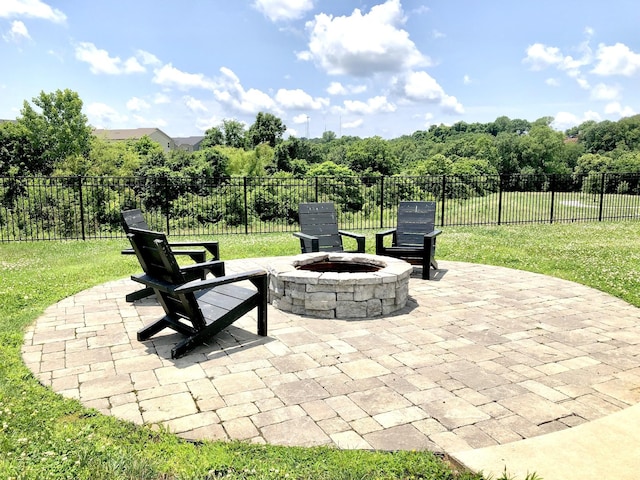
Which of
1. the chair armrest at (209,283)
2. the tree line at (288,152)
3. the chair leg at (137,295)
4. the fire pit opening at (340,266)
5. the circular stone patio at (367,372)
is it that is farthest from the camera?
the tree line at (288,152)

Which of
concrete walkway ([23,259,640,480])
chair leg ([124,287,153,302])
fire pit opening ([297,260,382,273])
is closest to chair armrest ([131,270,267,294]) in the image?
concrete walkway ([23,259,640,480])

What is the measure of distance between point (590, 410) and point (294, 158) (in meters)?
47.0

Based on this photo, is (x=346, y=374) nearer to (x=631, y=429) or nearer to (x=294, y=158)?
(x=631, y=429)

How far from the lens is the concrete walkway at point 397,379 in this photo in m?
2.55

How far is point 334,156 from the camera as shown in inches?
2420

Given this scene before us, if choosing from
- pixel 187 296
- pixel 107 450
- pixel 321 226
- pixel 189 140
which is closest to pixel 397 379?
pixel 187 296

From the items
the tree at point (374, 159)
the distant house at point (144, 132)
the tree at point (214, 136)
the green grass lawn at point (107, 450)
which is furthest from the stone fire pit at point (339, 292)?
the distant house at point (144, 132)

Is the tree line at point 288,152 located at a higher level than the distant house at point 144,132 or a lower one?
Answer: lower

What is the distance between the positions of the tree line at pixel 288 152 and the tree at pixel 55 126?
71 millimetres

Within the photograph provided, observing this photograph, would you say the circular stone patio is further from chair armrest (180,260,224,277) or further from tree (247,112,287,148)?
tree (247,112,287,148)

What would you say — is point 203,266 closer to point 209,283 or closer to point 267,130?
point 209,283

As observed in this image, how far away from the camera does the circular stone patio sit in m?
2.74

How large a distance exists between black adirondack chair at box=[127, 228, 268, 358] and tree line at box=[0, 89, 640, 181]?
17749mm

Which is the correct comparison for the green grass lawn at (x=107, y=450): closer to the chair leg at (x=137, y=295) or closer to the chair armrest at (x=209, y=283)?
the chair leg at (x=137, y=295)
